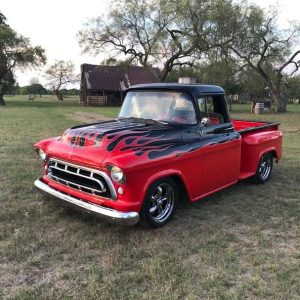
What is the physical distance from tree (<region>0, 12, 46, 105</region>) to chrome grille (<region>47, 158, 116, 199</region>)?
45.8 m

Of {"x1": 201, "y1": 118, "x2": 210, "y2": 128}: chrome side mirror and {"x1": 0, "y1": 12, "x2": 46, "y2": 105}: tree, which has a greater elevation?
{"x1": 0, "y1": 12, "x2": 46, "y2": 105}: tree

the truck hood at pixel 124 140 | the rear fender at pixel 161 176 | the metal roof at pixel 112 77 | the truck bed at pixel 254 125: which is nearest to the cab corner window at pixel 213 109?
the truck hood at pixel 124 140

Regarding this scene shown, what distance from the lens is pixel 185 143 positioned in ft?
16.5

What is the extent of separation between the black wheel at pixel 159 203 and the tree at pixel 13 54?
1830 inches

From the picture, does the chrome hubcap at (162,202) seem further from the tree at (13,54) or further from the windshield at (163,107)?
the tree at (13,54)

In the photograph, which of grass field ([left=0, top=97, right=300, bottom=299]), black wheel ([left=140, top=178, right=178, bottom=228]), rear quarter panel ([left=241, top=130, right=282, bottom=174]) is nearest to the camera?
grass field ([left=0, top=97, right=300, bottom=299])

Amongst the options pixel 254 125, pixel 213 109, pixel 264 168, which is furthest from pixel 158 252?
pixel 254 125

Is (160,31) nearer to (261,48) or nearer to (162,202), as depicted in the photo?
(261,48)

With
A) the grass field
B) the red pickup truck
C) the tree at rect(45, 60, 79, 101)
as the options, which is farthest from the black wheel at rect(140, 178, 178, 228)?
the tree at rect(45, 60, 79, 101)

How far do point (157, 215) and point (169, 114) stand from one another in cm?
146

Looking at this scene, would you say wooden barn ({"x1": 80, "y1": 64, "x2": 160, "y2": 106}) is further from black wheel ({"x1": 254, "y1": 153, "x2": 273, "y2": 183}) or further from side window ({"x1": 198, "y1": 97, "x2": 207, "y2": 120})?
side window ({"x1": 198, "y1": 97, "x2": 207, "y2": 120})

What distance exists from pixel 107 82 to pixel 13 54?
12693mm

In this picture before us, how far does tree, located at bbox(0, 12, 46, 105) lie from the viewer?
4759 cm

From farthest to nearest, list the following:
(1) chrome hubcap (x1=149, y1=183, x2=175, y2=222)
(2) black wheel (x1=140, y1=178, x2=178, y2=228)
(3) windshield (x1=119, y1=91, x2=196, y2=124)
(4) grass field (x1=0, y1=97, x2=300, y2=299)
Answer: (3) windshield (x1=119, y1=91, x2=196, y2=124)
(1) chrome hubcap (x1=149, y1=183, x2=175, y2=222)
(2) black wheel (x1=140, y1=178, x2=178, y2=228)
(4) grass field (x1=0, y1=97, x2=300, y2=299)
